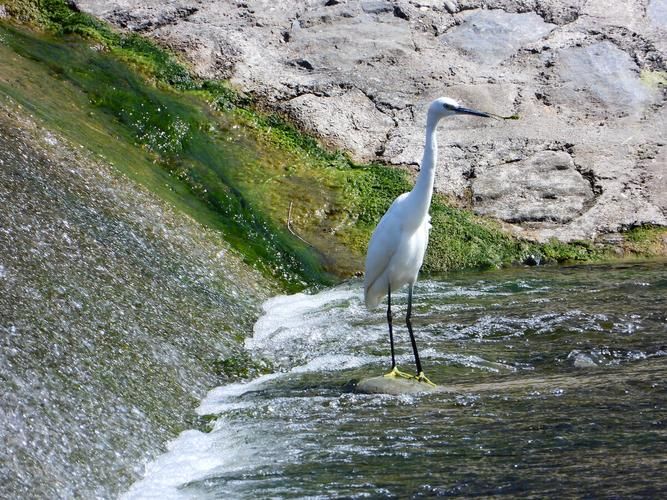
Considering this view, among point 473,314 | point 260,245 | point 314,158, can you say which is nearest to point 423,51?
point 314,158

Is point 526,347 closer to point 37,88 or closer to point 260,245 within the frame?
point 260,245

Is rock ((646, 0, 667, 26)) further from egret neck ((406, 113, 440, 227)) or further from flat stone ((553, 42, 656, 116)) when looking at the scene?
egret neck ((406, 113, 440, 227))

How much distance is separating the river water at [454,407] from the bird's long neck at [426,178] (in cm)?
113

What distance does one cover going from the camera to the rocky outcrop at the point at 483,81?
1215 cm

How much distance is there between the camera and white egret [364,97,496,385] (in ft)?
24.3

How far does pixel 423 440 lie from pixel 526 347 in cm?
248

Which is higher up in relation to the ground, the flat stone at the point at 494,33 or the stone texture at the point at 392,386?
the flat stone at the point at 494,33

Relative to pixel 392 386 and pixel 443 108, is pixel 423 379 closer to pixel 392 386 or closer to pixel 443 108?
pixel 392 386

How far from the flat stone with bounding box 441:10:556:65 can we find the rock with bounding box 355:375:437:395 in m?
8.32

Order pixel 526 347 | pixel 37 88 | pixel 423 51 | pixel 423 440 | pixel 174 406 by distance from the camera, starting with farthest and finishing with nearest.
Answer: pixel 423 51 < pixel 37 88 < pixel 526 347 < pixel 174 406 < pixel 423 440

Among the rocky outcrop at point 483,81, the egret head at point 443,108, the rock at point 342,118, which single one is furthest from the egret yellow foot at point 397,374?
the rock at point 342,118

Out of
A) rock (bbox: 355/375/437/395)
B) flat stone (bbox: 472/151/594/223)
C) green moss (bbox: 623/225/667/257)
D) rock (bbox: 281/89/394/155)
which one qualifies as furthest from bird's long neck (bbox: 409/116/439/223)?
rock (bbox: 281/89/394/155)

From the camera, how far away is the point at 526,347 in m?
7.75

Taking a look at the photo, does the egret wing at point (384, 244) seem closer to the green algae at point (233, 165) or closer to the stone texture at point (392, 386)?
the stone texture at point (392, 386)
